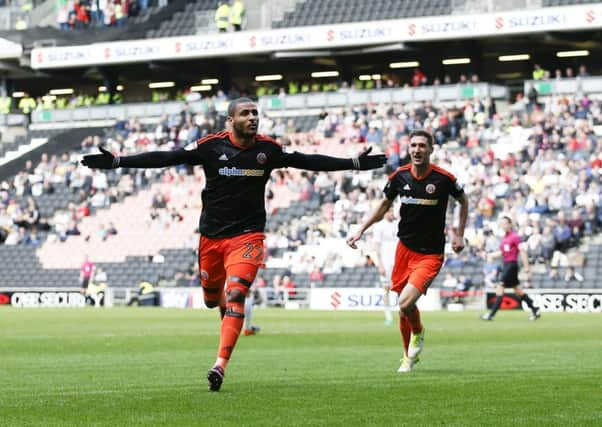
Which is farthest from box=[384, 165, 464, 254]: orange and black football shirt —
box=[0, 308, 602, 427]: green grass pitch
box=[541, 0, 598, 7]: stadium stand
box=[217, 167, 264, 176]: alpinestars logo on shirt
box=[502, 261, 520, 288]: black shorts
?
box=[541, 0, 598, 7]: stadium stand

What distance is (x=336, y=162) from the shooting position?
12.7m

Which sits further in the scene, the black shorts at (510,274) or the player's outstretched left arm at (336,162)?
the black shorts at (510,274)

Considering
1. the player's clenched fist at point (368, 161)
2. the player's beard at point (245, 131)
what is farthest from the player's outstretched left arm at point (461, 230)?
the player's beard at point (245, 131)

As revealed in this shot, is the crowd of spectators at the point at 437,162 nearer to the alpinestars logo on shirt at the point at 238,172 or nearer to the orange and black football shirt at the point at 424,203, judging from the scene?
the orange and black football shirt at the point at 424,203

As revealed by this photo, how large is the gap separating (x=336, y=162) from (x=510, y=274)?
18.1 meters

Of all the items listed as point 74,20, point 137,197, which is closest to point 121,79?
point 74,20

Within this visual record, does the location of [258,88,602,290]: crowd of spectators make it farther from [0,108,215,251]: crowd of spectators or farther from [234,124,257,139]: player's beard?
[234,124,257,139]: player's beard

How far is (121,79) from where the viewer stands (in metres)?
66.1

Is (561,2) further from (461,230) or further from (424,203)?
(424,203)

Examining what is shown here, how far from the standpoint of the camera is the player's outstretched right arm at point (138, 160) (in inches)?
472

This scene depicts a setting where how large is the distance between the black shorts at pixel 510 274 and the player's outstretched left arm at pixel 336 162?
17.8m

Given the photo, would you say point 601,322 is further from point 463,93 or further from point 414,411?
point 463,93

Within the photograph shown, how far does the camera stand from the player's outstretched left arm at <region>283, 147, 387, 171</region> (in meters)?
12.6

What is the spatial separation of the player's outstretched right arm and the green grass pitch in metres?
1.98
